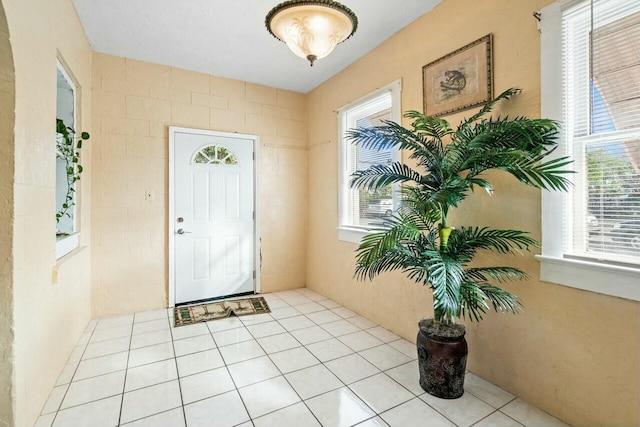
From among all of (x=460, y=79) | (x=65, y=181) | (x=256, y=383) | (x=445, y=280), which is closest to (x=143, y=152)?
(x=65, y=181)

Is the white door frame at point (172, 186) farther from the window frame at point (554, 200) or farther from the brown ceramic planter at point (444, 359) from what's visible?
the window frame at point (554, 200)

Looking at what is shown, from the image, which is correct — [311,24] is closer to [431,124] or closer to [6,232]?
[431,124]

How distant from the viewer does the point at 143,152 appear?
3.37 m

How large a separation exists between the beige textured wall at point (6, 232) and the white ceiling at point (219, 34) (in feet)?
4.59

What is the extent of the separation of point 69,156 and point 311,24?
2.29 m

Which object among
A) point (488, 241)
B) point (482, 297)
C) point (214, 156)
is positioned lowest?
point (482, 297)

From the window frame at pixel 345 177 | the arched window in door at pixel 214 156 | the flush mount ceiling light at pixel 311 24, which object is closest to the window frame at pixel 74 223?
the arched window in door at pixel 214 156

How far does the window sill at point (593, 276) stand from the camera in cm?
145

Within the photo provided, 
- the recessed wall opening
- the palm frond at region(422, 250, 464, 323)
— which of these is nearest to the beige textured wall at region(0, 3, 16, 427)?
the recessed wall opening

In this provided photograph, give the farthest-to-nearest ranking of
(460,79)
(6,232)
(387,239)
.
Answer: (460,79), (387,239), (6,232)

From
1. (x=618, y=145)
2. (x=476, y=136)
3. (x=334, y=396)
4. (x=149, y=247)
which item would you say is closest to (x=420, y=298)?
(x=334, y=396)

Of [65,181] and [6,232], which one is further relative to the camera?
[65,181]

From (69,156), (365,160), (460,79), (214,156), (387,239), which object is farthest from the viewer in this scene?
(214,156)

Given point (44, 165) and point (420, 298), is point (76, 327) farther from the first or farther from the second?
point (420, 298)
